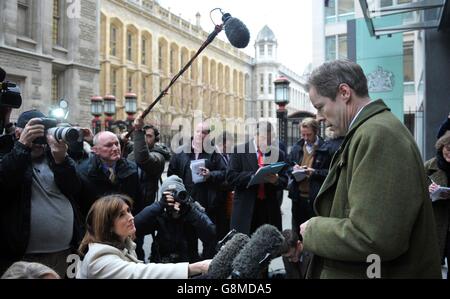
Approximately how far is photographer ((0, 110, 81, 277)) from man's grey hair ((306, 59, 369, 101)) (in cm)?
173

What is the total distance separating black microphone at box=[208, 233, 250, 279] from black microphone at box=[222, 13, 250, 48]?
1980mm

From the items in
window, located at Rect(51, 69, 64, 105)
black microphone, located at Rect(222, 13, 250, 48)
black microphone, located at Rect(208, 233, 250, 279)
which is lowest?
black microphone, located at Rect(208, 233, 250, 279)

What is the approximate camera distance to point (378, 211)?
140cm

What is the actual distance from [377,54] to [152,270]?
963 cm

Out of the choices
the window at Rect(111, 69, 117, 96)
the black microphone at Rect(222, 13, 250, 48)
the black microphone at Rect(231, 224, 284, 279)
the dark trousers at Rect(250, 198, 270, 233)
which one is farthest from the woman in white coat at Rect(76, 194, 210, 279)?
the window at Rect(111, 69, 117, 96)

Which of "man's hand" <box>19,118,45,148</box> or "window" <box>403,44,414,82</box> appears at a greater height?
"window" <box>403,44,414,82</box>

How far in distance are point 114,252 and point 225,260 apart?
728mm

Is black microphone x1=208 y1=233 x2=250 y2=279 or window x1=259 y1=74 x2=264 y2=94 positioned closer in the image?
black microphone x1=208 y1=233 x2=250 y2=279

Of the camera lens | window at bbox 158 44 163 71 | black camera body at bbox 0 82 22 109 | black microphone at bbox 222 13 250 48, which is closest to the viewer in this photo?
black camera body at bbox 0 82 22 109

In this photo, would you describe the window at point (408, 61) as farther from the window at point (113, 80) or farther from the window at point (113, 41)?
the window at point (113, 80)

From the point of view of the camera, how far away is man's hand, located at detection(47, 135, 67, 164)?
259 cm

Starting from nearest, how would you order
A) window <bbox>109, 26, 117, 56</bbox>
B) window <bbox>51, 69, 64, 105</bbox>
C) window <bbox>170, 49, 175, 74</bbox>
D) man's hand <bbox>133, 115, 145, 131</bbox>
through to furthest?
man's hand <bbox>133, 115, 145, 131</bbox> < window <bbox>51, 69, 64, 105</bbox> < window <bbox>109, 26, 117, 56</bbox> < window <bbox>170, 49, 175, 74</bbox>

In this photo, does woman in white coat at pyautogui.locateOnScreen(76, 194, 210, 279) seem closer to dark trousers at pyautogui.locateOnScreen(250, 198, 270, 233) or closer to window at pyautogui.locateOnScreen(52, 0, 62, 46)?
dark trousers at pyautogui.locateOnScreen(250, 198, 270, 233)
